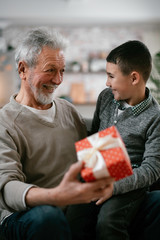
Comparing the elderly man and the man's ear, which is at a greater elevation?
the man's ear

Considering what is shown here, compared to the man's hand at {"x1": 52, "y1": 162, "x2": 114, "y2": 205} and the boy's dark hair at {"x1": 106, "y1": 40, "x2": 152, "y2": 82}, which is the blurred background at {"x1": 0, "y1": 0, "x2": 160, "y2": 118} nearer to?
the boy's dark hair at {"x1": 106, "y1": 40, "x2": 152, "y2": 82}

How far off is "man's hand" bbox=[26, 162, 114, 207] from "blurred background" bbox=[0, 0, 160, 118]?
3.98m

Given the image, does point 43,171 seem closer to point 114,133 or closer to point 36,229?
point 36,229

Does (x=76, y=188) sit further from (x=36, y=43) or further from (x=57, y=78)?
(x=36, y=43)

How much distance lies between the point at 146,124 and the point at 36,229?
68 centimetres

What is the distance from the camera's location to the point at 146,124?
4.49 feet

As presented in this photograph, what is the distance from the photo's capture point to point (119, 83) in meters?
1.47

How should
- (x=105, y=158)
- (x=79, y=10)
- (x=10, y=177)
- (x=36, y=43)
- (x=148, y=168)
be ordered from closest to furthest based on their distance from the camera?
1. (x=105, y=158)
2. (x=10, y=177)
3. (x=148, y=168)
4. (x=36, y=43)
5. (x=79, y=10)

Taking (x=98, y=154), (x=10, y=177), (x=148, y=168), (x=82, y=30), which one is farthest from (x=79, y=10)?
(x=98, y=154)

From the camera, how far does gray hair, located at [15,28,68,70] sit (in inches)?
55.6

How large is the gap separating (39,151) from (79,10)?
416 centimetres

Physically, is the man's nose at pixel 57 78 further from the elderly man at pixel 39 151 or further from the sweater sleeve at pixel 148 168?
the sweater sleeve at pixel 148 168

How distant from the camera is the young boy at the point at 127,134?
4.17 feet

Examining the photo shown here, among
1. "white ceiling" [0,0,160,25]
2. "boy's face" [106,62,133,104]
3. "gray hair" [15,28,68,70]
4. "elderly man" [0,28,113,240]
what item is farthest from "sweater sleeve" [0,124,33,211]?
"white ceiling" [0,0,160,25]
